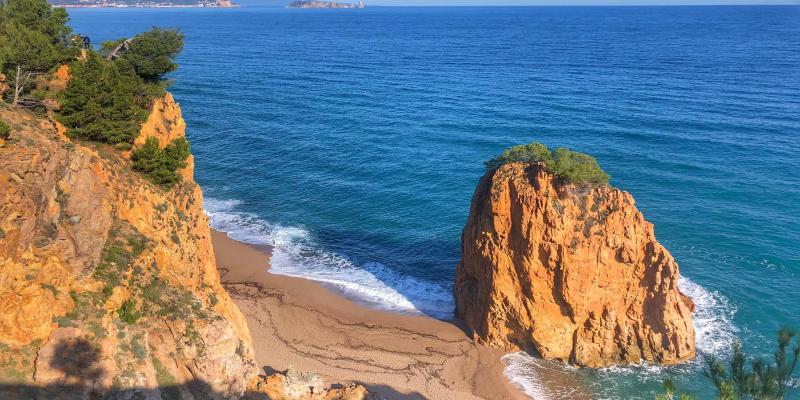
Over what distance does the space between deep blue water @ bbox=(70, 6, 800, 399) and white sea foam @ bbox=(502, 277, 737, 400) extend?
0.17 meters

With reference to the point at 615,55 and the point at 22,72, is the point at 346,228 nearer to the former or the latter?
the point at 22,72

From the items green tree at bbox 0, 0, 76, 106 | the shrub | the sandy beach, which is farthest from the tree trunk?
the sandy beach

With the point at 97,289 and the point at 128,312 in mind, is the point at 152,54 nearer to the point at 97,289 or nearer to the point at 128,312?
the point at 97,289

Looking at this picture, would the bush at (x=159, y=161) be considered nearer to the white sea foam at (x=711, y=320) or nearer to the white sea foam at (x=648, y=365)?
the white sea foam at (x=648, y=365)

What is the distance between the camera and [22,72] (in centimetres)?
3244

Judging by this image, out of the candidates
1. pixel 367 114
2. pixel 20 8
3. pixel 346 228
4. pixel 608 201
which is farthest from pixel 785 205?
pixel 20 8

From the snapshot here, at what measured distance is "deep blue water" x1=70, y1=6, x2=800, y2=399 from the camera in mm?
43062

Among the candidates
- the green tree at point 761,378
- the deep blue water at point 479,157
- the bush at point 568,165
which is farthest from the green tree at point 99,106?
the green tree at point 761,378

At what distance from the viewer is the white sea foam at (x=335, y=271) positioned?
42.2m

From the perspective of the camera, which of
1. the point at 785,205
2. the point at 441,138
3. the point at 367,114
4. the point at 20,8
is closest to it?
the point at 20,8

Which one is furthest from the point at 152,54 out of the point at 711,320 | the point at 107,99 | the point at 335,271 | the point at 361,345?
the point at 711,320

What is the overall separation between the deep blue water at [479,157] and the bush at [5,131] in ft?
80.5

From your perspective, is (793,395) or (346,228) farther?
(346,228)

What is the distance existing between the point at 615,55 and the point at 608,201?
10336 centimetres
